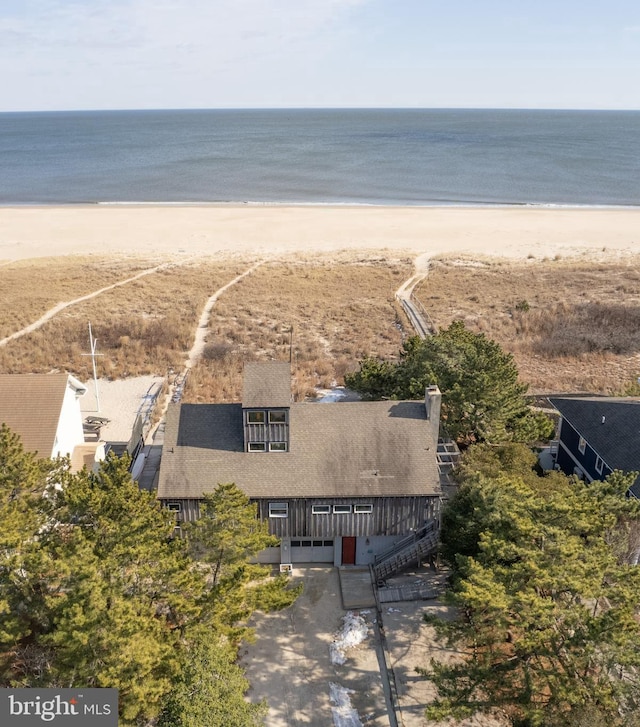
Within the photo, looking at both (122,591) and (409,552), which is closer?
(122,591)

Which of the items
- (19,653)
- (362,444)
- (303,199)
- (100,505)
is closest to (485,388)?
(362,444)

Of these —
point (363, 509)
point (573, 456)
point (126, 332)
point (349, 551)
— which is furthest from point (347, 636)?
point (126, 332)

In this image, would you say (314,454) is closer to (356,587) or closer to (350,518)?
(350,518)

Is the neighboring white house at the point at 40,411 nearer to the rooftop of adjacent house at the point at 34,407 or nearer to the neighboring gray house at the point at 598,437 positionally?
the rooftop of adjacent house at the point at 34,407

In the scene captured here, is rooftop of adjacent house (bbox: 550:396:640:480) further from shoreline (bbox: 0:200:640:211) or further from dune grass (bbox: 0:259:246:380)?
shoreline (bbox: 0:200:640:211)

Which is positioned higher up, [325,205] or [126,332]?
[325,205]

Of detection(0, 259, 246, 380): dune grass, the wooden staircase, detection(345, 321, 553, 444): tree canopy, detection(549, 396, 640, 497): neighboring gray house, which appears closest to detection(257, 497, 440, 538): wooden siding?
the wooden staircase
